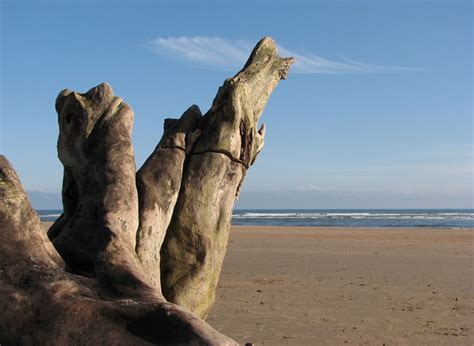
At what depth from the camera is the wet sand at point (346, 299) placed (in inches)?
306

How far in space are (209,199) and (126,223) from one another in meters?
1.22

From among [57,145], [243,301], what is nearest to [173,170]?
[57,145]

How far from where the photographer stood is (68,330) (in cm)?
367

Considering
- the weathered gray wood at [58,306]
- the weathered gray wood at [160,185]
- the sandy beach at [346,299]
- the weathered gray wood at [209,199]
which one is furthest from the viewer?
the sandy beach at [346,299]

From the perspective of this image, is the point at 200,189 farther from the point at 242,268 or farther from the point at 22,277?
the point at 242,268

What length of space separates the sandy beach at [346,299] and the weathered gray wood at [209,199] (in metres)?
1.66

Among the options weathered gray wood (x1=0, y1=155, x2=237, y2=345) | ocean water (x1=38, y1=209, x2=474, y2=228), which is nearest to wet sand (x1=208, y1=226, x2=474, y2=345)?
weathered gray wood (x1=0, y1=155, x2=237, y2=345)

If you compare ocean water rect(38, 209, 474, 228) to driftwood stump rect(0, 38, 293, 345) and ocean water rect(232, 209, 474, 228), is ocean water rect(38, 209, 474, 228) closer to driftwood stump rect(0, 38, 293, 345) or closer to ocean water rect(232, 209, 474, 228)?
ocean water rect(232, 209, 474, 228)

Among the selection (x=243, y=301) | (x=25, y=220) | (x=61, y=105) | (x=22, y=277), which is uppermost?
(x=61, y=105)

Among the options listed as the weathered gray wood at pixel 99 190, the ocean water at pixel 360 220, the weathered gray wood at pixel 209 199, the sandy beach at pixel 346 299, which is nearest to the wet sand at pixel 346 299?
the sandy beach at pixel 346 299

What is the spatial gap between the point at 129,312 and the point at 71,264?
127 cm

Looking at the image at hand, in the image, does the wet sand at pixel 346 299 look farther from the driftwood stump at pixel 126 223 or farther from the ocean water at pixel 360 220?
the ocean water at pixel 360 220

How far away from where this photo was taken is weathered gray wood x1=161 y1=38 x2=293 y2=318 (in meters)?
5.99

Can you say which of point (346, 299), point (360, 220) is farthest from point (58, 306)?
point (360, 220)
